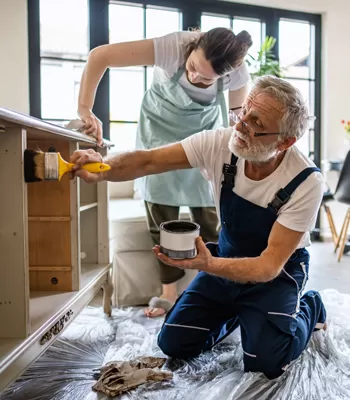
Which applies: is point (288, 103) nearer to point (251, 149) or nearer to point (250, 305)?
point (251, 149)

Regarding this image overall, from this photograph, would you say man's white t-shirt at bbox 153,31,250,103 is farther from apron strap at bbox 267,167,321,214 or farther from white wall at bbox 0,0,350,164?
white wall at bbox 0,0,350,164

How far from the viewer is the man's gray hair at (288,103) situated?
109cm

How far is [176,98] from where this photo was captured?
157 centimetres

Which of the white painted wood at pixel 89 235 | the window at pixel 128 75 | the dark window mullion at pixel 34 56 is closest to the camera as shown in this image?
the white painted wood at pixel 89 235

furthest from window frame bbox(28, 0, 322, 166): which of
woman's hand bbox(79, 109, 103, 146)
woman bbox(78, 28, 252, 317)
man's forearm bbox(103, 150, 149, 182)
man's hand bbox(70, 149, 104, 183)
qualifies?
man's hand bbox(70, 149, 104, 183)

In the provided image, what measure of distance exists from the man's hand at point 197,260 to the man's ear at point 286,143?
362 millimetres

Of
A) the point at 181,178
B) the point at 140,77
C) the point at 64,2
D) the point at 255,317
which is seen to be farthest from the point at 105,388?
the point at 64,2

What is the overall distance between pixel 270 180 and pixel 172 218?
0.64 metres

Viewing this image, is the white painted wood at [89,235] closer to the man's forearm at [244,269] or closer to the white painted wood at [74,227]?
the white painted wood at [74,227]

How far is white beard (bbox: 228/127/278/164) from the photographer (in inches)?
43.5

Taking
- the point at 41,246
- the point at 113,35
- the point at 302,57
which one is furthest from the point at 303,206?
the point at 302,57

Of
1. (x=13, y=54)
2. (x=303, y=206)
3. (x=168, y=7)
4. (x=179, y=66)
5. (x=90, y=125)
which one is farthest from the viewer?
(x=168, y=7)

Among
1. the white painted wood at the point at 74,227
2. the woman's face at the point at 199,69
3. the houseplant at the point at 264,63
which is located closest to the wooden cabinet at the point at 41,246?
the white painted wood at the point at 74,227

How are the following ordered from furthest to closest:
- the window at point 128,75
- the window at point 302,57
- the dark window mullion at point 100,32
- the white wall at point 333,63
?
1. the window at point 302,57
2. the white wall at point 333,63
3. the window at point 128,75
4. the dark window mullion at point 100,32
